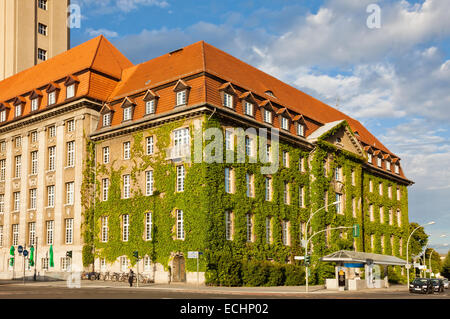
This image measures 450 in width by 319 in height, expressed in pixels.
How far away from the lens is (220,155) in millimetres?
45312

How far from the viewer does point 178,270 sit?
148 ft

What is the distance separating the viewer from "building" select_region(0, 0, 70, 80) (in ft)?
246

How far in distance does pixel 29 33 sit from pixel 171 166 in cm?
4102

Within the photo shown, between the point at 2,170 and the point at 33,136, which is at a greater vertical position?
the point at 33,136

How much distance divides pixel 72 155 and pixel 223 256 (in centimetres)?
1824

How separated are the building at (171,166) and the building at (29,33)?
12371 mm

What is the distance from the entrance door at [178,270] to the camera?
1759 inches

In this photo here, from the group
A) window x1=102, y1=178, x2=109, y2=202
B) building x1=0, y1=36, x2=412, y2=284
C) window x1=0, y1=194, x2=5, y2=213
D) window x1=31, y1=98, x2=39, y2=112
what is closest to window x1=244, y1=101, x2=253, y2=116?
building x1=0, y1=36, x2=412, y2=284

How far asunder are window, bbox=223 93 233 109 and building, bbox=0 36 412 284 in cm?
10

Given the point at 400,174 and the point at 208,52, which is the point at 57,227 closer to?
the point at 208,52

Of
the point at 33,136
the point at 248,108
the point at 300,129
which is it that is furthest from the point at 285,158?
the point at 33,136

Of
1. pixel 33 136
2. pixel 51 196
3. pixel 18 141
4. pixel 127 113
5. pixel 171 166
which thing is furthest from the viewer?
pixel 18 141

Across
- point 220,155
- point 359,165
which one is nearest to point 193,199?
point 220,155

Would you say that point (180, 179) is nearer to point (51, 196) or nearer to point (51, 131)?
point (51, 196)
